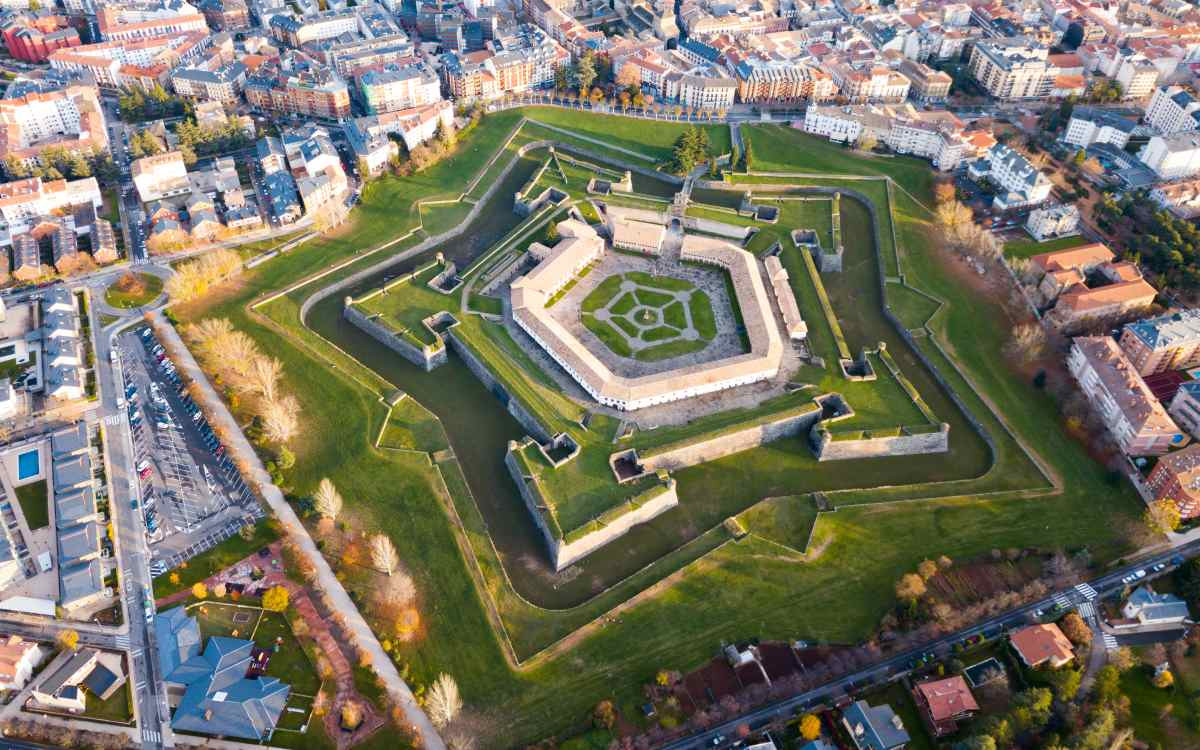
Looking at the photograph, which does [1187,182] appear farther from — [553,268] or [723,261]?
[553,268]

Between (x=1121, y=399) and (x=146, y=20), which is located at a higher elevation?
(x=146, y=20)

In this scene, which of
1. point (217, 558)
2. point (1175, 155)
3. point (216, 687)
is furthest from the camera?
point (1175, 155)

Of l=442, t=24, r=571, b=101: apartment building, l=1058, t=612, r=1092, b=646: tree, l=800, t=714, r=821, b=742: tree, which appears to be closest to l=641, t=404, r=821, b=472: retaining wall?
l=800, t=714, r=821, b=742: tree

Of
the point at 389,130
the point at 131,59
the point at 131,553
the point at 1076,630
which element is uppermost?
the point at 131,59

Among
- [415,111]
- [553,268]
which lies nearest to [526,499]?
[553,268]

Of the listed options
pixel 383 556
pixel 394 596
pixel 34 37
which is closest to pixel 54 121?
pixel 34 37

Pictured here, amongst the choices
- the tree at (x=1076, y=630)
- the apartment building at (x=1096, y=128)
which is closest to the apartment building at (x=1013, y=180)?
the apartment building at (x=1096, y=128)

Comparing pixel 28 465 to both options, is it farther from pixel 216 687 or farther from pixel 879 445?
pixel 879 445
